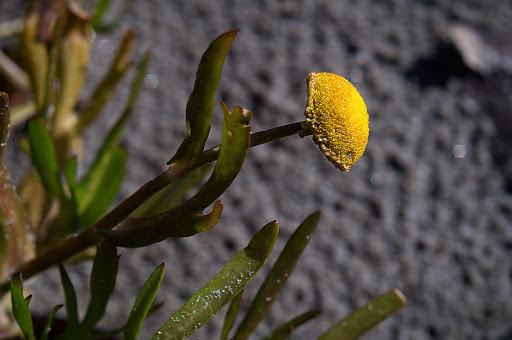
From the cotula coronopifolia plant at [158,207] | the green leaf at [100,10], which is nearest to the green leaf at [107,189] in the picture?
the cotula coronopifolia plant at [158,207]

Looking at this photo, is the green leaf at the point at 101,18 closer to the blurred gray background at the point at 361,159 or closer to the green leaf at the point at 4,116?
the blurred gray background at the point at 361,159

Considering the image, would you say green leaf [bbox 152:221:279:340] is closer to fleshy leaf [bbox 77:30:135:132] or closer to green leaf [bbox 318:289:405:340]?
green leaf [bbox 318:289:405:340]

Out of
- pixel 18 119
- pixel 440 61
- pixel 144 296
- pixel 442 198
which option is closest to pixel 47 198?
pixel 18 119

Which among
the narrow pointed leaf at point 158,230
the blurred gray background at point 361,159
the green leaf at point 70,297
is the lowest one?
the blurred gray background at point 361,159

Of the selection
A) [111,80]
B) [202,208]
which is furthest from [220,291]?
[111,80]

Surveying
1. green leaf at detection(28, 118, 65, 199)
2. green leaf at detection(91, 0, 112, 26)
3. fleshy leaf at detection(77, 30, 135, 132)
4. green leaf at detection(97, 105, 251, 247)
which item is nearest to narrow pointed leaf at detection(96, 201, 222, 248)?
green leaf at detection(97, 105, 251, 247)

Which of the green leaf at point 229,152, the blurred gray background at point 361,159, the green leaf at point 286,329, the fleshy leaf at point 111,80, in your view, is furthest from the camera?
the blurred gray background at point 361,159

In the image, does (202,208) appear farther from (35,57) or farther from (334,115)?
(35,57)
